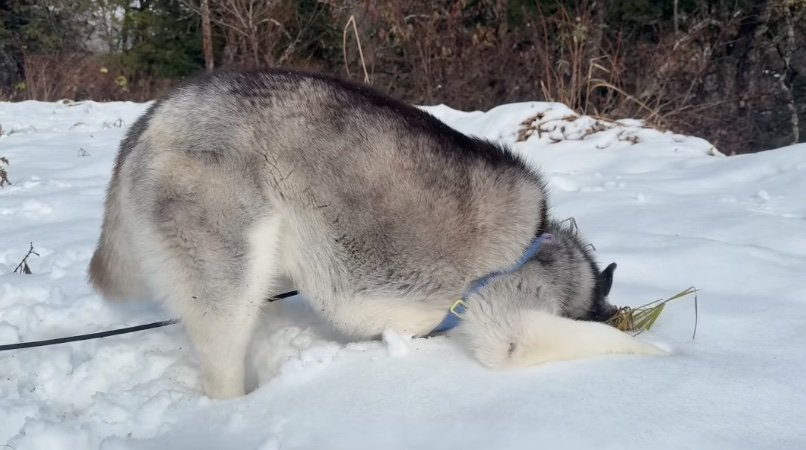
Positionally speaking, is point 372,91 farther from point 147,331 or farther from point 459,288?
point 147,331

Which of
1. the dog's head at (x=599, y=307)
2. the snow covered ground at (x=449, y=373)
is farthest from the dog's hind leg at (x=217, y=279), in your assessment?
the dog's head at (x=599, y=307)

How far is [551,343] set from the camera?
2176mm

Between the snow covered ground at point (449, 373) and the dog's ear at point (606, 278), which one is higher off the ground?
the dog's ear at point (606, 278)

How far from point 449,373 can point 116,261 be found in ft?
4.78

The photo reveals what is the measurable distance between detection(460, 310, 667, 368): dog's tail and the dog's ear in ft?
1.17

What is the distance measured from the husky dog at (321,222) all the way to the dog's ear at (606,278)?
4cm

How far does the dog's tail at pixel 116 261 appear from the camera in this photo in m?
2.54

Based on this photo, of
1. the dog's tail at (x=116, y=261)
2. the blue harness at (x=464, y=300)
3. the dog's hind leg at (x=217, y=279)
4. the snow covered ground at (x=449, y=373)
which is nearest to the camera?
the snow covered ground at (x=449, y=373)

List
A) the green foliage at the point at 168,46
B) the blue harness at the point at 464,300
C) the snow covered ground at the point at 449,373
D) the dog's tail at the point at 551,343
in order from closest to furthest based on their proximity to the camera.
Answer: the snow covered ground at the point at 449,373 < the dog's tail at the point at 551,343 < the blue harness at the point at 464,300 < the green foliage at the point at 168,46

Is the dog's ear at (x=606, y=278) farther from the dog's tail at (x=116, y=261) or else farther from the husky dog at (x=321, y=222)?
the dog's tail at (x=116, y=261)

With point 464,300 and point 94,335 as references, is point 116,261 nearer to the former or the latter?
point 94,335

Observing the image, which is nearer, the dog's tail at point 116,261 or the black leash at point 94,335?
the black leash at point 94,335

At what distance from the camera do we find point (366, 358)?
2330mm

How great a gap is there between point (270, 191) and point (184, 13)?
52.2ft
